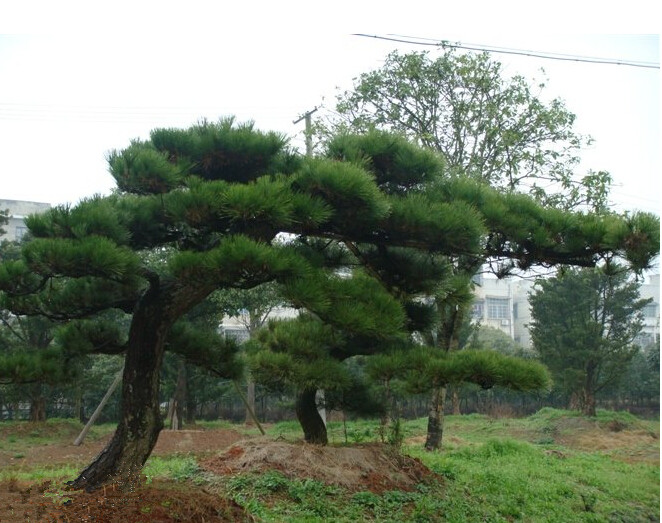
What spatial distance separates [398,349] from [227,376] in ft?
3.34

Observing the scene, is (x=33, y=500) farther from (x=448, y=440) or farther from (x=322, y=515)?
(x=448, y=440)

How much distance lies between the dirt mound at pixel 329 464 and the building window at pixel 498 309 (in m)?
17.9

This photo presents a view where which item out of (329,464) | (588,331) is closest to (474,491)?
(329,464)

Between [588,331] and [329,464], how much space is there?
964cm

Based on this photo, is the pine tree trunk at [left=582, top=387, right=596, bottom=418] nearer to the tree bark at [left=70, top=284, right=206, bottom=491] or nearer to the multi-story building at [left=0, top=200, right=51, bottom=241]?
the multi-story building at [left=0, top=200, right=51, bottom=241]

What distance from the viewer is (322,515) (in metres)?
3.16

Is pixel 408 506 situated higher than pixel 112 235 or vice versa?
pixel 112 235

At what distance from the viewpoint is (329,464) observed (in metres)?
3.68

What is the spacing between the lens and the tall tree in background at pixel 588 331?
12.0 m

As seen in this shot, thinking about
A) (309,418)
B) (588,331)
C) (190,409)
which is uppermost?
(588,331)

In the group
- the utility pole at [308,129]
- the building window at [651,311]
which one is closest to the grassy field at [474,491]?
the utility pole at [308,129]

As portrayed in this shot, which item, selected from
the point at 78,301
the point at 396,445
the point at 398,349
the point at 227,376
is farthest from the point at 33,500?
the point at 396,445

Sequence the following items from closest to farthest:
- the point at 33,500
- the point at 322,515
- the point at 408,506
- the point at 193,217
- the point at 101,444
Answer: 1. the point at 33,500
2. the point at 193,217
3. the point at 322,515
4. the point at 408,506
5. the point at 101,444

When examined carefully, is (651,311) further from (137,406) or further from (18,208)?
(137,406)
